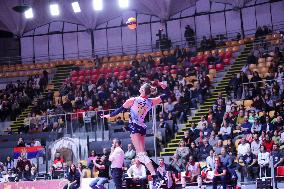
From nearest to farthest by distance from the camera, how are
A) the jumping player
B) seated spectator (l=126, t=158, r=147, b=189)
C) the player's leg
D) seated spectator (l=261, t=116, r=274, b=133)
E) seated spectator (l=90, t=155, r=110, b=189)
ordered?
the player's leg → the jumping player → seated spectator (l=90, t=155, r=110, b=189) → seated spectator (l=126, t=158, r=147, b=189) → seated spectator (l=261, t=116, r=274, b=133)

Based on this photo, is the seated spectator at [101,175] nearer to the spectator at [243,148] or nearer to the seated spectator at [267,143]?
the spectator at [243,148]

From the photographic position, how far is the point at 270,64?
26.9 metres

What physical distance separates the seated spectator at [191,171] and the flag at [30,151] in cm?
796

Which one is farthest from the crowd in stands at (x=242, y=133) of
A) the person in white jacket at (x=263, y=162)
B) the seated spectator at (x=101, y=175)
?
the seated spectator at (x=101, y=175)

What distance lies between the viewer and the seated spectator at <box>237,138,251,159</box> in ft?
62.1

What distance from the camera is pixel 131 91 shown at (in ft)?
94.0

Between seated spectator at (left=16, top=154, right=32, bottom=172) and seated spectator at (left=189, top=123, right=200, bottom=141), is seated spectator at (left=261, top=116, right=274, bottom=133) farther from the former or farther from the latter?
seated spectator at (left=16, top=154, right=32, bottom=172)

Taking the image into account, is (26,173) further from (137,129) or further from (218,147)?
(137,129)

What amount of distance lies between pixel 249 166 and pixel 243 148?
0.85 meters

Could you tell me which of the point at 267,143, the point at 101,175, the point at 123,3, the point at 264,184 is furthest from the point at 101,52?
the point at 101,175

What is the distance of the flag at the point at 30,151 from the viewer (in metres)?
24.2

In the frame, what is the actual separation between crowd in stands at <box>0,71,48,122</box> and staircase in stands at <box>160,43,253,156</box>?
458 inches

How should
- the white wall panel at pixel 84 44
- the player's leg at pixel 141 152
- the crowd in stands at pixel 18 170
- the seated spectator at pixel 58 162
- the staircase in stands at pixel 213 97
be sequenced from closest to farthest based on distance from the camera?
the player's leg at pixel 141 152 < the crowd in stands at pixel 18 170 < the seated spectator at pixel 58 162 < the staircase in stands at pixel 213 97 < the white wall panel at pixel 84 44

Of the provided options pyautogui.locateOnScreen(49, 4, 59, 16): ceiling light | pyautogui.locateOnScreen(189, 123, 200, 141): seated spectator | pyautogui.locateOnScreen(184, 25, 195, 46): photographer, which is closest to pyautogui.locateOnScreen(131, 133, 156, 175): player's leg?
pyautogui.locateOnScreen(189, 123, 200, 141): seated spectator
